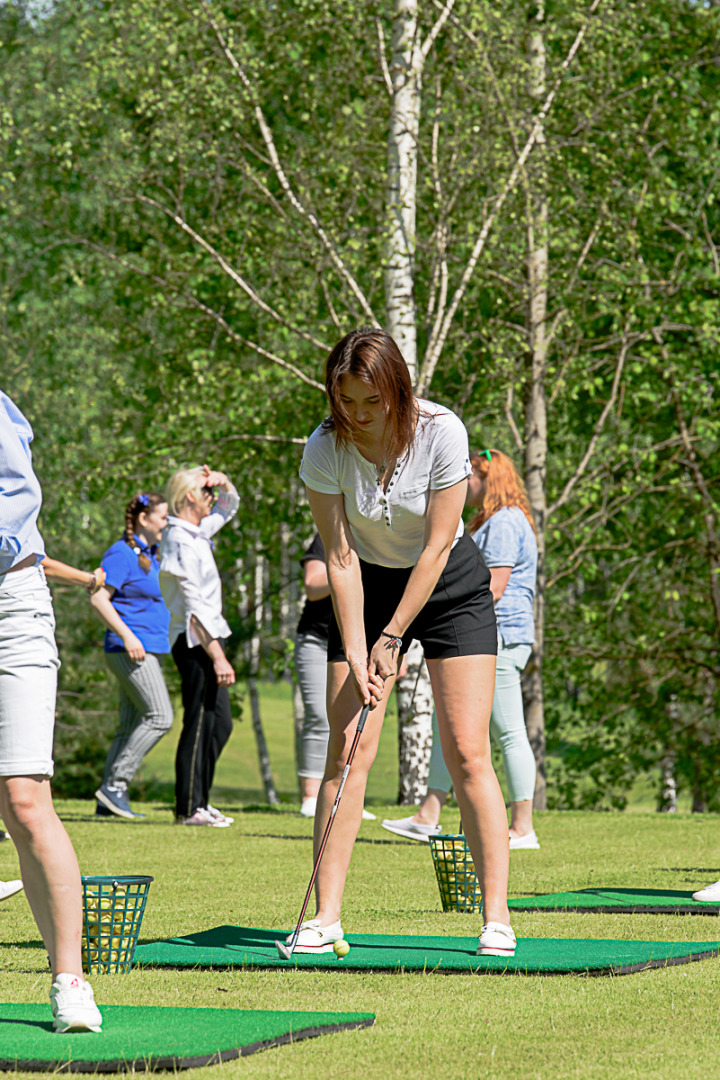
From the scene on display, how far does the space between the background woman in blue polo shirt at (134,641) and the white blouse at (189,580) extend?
318 mm

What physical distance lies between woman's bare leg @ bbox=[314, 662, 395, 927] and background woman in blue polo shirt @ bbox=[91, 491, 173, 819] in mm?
4786

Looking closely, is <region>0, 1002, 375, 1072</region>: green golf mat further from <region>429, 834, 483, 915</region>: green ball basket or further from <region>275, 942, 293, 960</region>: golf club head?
<region>429, 834, 483, 915</region>: green ball basket

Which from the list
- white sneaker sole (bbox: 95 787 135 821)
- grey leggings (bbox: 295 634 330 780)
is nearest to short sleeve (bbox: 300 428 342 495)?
grey leggings (bbox: 295 634 330 780)

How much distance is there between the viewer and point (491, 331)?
1352 cm

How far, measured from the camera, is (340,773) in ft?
15.5

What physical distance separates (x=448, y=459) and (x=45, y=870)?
192cm

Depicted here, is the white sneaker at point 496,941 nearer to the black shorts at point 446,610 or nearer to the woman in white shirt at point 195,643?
the black shorts at point 446,610

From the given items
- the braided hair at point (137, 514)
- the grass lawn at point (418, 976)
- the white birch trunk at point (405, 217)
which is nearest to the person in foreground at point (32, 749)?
the grass lawn at point (418, 976)

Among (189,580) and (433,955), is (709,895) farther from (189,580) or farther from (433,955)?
(189,580)

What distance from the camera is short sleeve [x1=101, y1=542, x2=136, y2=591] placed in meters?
9.62

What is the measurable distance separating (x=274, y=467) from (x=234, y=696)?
3.74 m

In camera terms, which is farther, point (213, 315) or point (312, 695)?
point (213, 315)

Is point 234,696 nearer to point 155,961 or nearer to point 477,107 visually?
point 477,107

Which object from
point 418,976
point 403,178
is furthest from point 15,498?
point 403,178
